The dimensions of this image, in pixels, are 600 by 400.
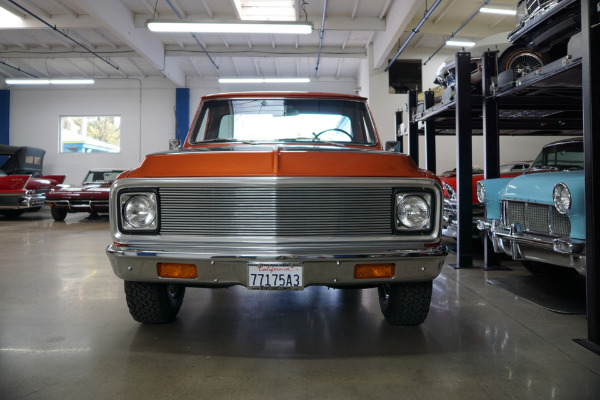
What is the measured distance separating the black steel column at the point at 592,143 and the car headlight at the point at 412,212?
93cm

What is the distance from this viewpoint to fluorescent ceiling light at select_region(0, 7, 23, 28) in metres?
10.0

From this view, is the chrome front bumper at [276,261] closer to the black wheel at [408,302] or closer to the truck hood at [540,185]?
the black wheel at [408,302]

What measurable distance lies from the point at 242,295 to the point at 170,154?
1.56 m

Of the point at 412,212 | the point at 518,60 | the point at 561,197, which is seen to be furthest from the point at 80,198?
the point at 561,197

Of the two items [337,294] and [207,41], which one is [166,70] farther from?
[337,294]

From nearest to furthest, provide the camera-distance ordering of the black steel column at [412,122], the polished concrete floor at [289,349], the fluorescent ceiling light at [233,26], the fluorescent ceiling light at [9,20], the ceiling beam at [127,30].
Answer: the polished concrete floor at [289,349]
the black steel column at [412,122]
the fluorescent ceiling light at [233,26]
the ceiling beam at [127,30]
the fluorescent ceiling light at [9,20]

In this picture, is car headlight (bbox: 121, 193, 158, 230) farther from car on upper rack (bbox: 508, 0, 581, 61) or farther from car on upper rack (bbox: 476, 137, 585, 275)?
car on upper rack (bbox: 508, 0, 581, 61)

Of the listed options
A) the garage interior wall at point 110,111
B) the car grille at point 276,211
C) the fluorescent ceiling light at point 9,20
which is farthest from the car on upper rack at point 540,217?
the garage interior wall at point 110,111

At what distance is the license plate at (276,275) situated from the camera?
1949 mm

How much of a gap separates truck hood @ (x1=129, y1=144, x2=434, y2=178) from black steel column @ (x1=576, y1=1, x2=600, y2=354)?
0.92 metres

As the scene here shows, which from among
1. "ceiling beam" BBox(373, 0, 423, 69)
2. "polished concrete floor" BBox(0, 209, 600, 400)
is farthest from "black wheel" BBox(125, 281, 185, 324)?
"ceiling beam" BBox(373, 0, 423, 69)

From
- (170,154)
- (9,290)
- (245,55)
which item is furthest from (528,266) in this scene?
(245,55)

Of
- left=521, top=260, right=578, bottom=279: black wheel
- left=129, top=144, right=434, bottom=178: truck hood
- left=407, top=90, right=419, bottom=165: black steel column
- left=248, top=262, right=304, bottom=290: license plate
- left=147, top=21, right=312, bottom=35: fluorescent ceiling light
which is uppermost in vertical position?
left=147, top=21, right=312, bottom=35: fluorescent ceiling light

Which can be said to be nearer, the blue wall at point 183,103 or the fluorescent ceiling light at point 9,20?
the fluorescent ceiling light at point 9,20
